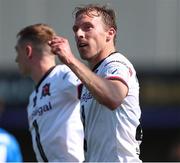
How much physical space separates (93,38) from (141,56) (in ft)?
37.6

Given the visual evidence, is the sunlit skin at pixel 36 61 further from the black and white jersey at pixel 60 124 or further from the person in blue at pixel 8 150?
the person in blue at pixel 8 150

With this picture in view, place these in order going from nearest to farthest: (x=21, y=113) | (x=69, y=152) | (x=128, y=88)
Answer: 1. (x=128, y=88)
2. (x=69, y=152)
3. (x=21, y=113)

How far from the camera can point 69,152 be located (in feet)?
27.1

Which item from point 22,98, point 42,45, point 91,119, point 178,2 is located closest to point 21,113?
point 22,98

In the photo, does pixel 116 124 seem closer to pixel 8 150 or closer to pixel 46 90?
pixel 46 90

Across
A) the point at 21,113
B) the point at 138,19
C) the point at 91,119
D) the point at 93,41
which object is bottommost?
the point at 21,113

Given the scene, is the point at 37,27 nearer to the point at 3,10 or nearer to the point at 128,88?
the point at 128,88

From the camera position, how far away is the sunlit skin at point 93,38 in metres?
6.57

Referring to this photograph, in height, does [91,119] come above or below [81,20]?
below

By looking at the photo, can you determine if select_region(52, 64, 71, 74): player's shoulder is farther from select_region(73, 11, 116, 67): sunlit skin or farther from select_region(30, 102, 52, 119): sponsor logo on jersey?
select_region(73, 11, 116, 67): sunlit skin

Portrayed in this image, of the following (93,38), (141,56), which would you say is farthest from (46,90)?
(141,56)

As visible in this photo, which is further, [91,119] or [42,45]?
[42,45]

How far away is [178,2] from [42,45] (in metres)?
9.75

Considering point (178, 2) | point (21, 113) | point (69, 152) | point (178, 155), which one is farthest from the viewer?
point (178, 2)
